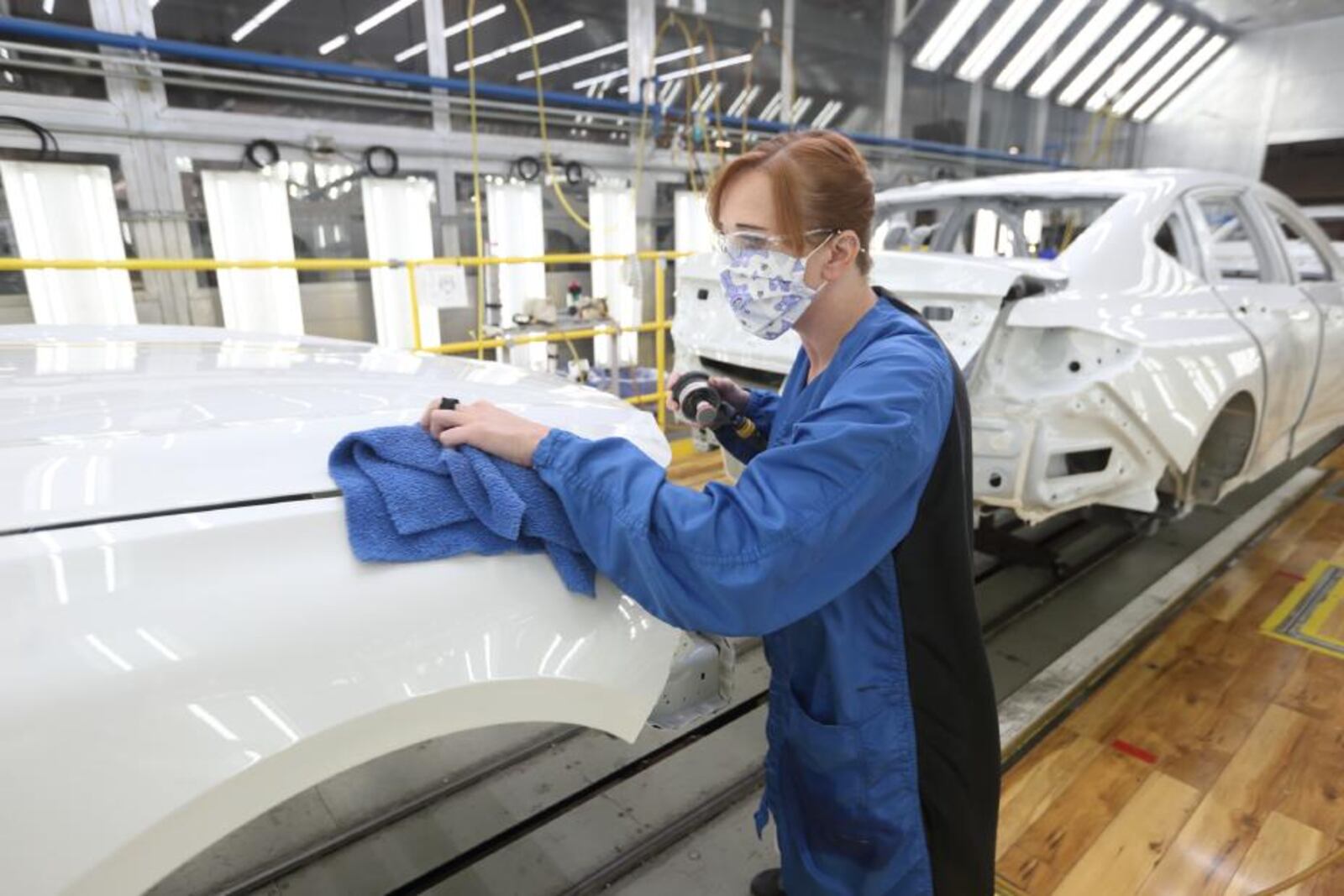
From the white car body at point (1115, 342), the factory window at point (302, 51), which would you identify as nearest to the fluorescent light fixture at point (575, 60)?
the factory window at point (302, 51)

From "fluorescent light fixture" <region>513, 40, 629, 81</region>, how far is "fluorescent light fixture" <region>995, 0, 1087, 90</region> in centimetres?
673

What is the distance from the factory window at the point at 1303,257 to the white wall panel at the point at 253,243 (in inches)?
225

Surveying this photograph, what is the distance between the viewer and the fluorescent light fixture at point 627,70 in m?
7.09

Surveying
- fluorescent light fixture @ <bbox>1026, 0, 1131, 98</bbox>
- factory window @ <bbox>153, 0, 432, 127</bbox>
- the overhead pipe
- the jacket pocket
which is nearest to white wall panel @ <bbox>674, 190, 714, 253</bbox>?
the overhead pipe

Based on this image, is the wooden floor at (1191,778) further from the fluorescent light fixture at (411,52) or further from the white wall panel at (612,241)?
the fluorescent light fixture at (411,52)

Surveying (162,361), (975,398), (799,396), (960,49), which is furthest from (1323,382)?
(960,49)

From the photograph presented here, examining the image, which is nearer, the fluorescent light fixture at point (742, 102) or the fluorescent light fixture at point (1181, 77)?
the fluorescent light fixture at point (742, 102)

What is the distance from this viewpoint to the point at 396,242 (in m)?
5.85

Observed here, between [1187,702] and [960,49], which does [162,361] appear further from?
[960,49]

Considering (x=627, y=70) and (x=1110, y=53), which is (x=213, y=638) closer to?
(x=627, y=70)

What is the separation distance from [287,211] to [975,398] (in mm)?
4780

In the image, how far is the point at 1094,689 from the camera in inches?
110

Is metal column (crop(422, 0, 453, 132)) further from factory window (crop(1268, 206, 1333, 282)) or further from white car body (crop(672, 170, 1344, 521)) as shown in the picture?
factory window (crop(1268, 206, 1333, 282))

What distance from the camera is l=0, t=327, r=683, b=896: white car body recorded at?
0.77m
